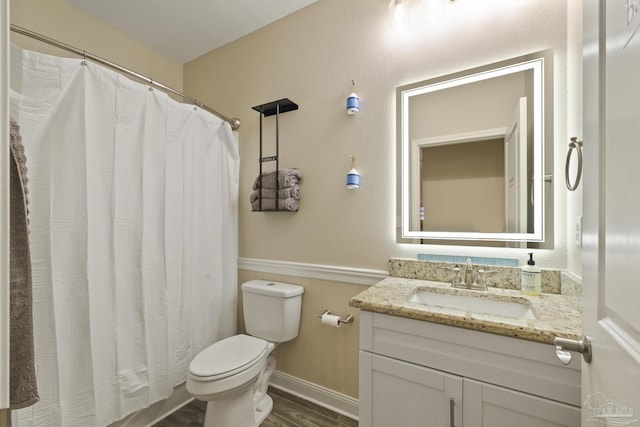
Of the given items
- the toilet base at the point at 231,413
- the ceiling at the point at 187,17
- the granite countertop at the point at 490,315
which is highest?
the ceiling at the point at 187,17

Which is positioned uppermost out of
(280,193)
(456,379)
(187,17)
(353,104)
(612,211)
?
(187,17)

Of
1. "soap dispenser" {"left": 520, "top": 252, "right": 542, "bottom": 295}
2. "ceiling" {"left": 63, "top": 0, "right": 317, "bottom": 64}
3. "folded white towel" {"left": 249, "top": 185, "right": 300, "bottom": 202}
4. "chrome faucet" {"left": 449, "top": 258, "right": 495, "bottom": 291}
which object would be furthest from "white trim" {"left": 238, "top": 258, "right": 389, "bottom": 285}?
"ceiling" {"left": 63, "top": 0, "right": 317, "bottom": 64}

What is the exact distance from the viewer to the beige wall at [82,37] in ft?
5.00

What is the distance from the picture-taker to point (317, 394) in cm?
169

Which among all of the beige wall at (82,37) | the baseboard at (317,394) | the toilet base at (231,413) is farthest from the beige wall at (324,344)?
the beige wall at (82,37)

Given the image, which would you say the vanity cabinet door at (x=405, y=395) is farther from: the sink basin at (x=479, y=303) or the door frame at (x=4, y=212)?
the door frame at (x=4, y=212)

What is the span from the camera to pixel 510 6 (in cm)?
123

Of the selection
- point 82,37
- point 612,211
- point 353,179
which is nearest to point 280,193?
point 353,179

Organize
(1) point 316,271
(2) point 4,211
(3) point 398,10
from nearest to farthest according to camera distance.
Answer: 1. (2) point 4,211
2. (3) point 398,10
3. (1) point 316,271

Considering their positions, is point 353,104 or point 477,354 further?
point 353,104

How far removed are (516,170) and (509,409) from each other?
3.13 ft

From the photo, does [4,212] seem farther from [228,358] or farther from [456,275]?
[456,275]

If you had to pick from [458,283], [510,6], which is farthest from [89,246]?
[510,6]

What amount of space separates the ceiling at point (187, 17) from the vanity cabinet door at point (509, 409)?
7.22ft
